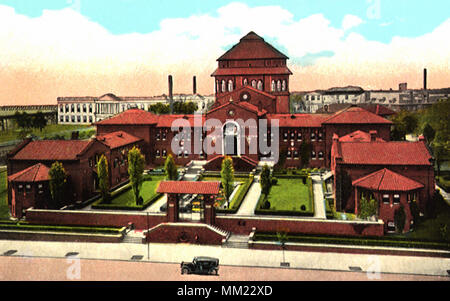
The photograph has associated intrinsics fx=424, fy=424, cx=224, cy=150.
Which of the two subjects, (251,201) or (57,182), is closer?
(57,182)

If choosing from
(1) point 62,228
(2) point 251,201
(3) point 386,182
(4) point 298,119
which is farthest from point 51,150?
(4) point 298,119

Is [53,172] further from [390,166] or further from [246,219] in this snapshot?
[390,166]

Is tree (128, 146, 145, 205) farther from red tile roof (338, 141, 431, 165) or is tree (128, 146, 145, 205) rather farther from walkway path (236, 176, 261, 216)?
red tile roof (338, 141, 431, 165)

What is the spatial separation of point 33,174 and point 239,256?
70.1 ft

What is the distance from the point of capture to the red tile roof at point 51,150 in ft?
136

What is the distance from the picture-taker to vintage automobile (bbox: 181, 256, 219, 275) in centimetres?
2756

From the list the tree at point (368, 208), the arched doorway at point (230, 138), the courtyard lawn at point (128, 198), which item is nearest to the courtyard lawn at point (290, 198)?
the tree at point (368, 208)

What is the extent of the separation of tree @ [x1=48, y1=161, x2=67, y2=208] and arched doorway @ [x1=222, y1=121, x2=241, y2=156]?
2455cm

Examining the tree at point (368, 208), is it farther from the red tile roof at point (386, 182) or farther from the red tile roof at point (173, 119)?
the red tile roof at point (173, 119)

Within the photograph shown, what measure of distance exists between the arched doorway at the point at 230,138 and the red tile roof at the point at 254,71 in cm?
1349

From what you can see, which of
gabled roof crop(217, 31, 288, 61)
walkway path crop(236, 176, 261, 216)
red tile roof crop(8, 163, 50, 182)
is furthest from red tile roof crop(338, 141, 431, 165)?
gabled roof crop(217, 31, 288, 61)

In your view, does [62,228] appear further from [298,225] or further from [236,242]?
[298,225]

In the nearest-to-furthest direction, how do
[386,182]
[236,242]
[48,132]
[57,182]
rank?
[236,242]
[386,182]
[57,182]
[48,132]

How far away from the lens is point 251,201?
139 ft
